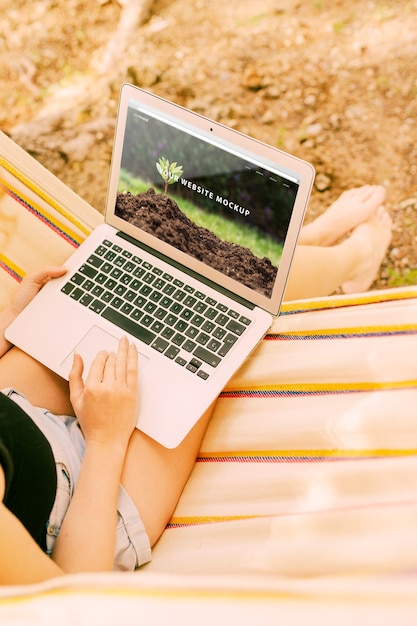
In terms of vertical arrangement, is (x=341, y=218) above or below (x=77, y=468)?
above

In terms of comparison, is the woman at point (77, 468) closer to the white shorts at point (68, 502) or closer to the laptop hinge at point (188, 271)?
the white shorts at point (68, 502)

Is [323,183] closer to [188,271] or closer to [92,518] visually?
[188,271]

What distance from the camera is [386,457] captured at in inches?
31.7

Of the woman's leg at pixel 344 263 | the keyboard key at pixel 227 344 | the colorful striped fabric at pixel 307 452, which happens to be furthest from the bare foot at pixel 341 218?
the keyboard key at pixel 227 344

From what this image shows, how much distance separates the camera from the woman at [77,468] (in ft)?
2.33

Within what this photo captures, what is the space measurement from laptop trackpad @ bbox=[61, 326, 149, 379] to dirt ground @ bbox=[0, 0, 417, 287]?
0.70m

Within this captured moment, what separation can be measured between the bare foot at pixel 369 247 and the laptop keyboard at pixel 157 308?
0.56m

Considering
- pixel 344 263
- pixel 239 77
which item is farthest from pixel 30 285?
pixel 239 77

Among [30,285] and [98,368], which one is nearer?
[98,368]

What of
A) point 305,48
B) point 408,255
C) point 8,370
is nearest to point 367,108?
point 305,48

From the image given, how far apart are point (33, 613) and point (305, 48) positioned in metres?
1.58

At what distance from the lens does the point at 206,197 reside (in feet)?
2.87

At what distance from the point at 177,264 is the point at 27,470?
0.40 m

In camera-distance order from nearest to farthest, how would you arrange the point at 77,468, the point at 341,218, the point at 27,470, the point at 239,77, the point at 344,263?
1. the point at 27,470
2. the point at 77,468
3. the point at 344,263
4. the point at 341,218
5. the point at 239,77
